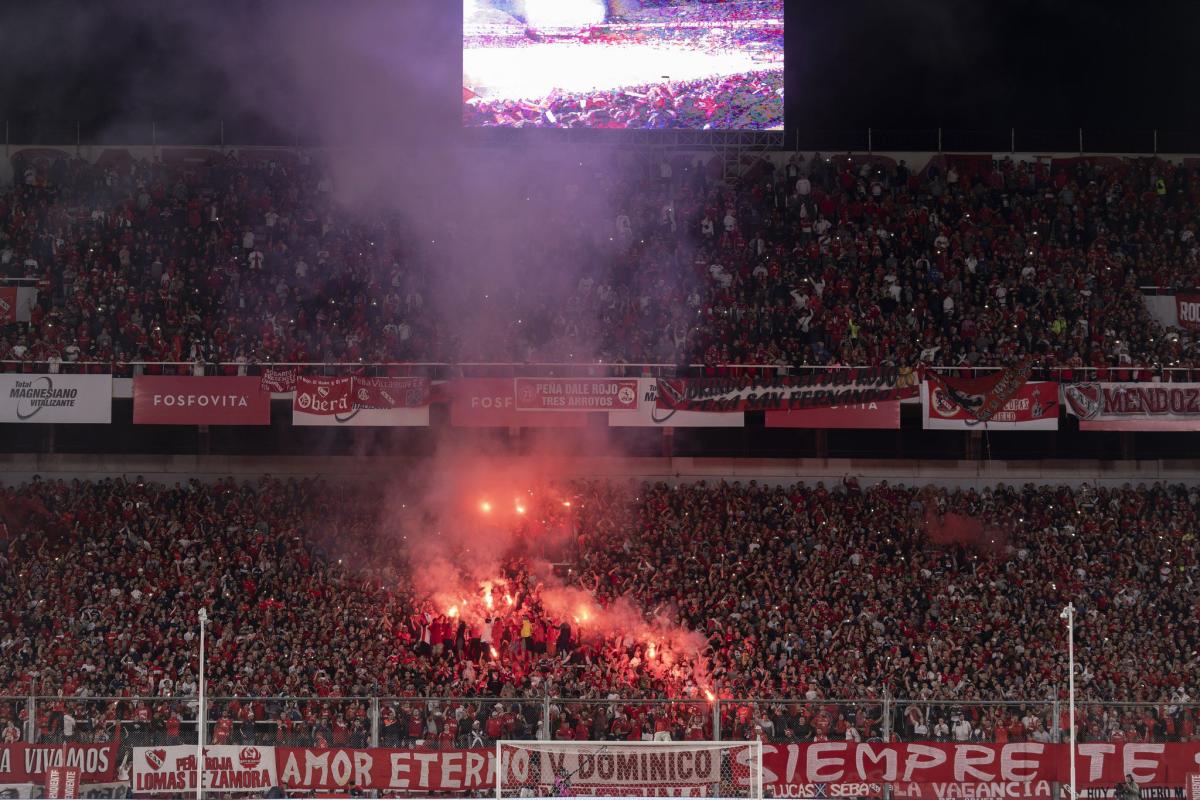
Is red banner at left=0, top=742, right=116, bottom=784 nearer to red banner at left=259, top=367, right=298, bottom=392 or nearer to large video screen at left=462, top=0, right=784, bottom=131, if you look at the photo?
red banner at left=259, top=367, right=298, bottom=392

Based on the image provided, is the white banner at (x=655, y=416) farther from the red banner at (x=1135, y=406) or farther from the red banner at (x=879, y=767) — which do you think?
the red banner at (x=879, y=767)

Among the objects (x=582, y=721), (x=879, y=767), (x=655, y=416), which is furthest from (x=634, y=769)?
(x=655, y=416)

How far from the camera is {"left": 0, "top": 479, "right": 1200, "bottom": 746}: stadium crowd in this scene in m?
21.1

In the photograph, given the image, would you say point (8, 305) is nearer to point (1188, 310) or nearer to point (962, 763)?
point (962, 763)

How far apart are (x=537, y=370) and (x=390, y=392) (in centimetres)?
313

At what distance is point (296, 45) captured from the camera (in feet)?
115

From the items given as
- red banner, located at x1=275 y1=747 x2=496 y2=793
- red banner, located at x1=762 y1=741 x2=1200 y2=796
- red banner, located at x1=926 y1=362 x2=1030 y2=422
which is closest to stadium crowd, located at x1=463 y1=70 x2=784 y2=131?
red banner, located at x1=926 y1=362 x2=1030 y2=422

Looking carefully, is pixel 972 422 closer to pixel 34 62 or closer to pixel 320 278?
pixel 320 278

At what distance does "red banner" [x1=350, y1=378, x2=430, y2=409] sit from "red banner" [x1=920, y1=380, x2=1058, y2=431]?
1054cm

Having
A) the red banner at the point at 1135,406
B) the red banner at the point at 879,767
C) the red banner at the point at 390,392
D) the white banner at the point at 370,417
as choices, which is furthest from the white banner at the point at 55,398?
the red banner at the point at 1135,406

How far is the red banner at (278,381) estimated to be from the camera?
29.1 metres

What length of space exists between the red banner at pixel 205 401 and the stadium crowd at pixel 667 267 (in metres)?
0.72

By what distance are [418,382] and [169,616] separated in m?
7.00

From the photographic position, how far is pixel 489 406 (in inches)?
1148
